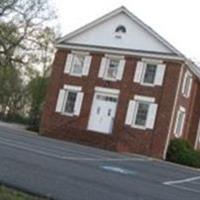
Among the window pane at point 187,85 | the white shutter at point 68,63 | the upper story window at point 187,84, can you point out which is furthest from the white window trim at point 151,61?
the white shutter at point 68,63

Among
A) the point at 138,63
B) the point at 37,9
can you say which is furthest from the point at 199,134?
the point at 37,9

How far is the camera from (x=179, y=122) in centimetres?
4409

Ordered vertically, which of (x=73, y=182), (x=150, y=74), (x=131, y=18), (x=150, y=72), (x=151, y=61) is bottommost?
(x=73, y=182)

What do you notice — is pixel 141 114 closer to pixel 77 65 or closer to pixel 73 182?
pixel 77 65

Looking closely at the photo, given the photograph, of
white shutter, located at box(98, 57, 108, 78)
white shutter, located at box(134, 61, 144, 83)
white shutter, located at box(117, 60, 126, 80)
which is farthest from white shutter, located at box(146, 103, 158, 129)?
white shutter, located at box(98, 57, 108, 78)

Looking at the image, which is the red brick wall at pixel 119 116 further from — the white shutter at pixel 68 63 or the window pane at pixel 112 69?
the window pane at pixel 112 69

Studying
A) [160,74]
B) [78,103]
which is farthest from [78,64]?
[160,74]

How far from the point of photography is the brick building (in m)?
41.1

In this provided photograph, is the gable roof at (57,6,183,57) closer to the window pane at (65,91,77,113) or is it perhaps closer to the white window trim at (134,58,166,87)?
the white window trim at (134,58,166,87)

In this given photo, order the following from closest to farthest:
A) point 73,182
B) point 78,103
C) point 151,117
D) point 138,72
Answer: point 73,182 < point 151,117 < point 138,72 < point 78,103

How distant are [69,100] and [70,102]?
17 cm

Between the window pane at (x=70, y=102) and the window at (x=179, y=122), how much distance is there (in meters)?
6.67

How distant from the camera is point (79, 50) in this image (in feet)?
148

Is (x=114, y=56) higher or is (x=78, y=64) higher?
(x=114, y=56)
